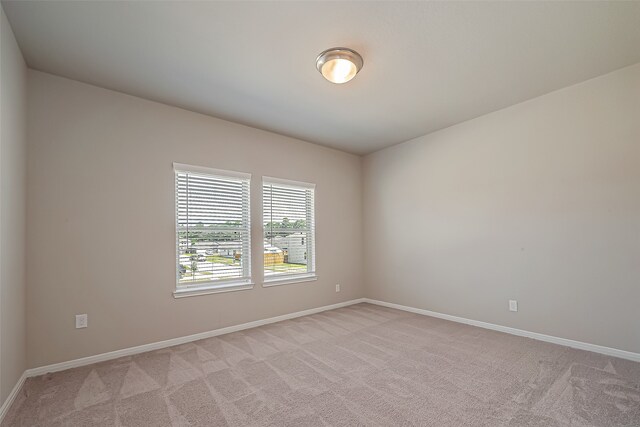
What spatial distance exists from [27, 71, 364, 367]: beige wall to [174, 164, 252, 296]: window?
0.40 ft

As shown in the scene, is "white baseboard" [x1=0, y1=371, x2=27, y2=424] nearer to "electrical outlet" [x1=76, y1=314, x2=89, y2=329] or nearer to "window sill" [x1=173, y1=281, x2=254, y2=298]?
"electrical outlet" [x1=76, y1=314, x2=89, y2=329]

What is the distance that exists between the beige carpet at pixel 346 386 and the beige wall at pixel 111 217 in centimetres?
34

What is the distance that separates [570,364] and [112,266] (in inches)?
169

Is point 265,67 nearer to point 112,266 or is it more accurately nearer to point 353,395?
point 112,266

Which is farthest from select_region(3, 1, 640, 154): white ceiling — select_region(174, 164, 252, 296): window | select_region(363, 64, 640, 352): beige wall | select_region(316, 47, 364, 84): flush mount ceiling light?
select_region(174, 164, 252, 296): window

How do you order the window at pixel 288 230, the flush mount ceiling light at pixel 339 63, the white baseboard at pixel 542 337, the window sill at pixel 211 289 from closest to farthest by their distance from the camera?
the flush mount ceiling light at pixel 339 63
the white baseboard at pixel 542 337
the window sill at pixel 211 289
the window at pixel 288 230

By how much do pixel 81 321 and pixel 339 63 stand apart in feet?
10.7

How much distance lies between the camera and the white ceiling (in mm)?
2021

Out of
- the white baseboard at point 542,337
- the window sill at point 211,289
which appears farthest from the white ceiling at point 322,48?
the white baseboard at point 542,337

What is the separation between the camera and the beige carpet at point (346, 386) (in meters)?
1.93

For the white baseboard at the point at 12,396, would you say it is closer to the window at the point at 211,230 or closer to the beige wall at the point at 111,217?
the beige wall at the point at 111,217

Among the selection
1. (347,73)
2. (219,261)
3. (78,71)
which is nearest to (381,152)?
(347,73)

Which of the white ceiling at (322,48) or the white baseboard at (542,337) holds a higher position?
the white ceiling at (322,48)

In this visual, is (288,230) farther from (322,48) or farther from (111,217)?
(322,48)
